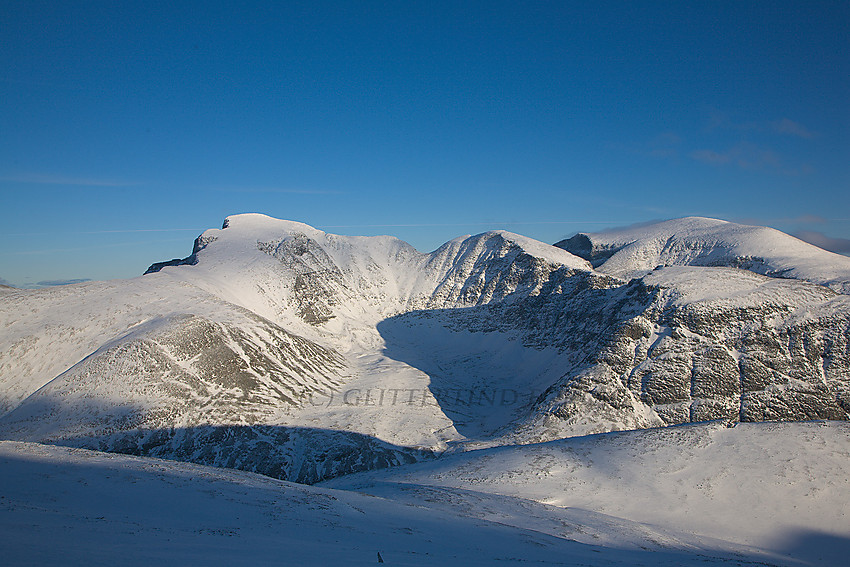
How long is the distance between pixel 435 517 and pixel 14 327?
7596cm

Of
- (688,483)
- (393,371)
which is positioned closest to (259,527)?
(688,483)

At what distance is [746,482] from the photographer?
33.8 m

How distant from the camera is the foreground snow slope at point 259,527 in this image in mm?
12227

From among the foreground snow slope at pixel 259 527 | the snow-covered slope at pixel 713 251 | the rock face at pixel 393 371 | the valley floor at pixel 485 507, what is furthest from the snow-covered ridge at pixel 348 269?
the foreground snow slope at pixel 259 527

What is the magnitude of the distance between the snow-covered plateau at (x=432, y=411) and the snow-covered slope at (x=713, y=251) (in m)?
1.30

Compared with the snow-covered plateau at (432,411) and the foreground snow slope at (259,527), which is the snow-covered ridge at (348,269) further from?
the foreground snow slope at (259,527)

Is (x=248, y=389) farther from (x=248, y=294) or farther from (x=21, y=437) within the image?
(x=248, y=294)

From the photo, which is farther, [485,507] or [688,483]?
[688,483]

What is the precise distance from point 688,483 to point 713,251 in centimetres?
13686

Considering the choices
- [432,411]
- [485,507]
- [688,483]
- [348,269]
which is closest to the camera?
[485,507]

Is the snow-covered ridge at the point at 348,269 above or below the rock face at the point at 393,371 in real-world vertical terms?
above

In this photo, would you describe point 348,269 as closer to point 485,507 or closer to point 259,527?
point 485,507

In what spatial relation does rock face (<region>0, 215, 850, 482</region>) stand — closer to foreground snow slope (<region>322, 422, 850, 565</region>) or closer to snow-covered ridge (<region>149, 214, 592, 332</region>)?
snow-covered ridge (<region>149, 214, 592, 332</region>)

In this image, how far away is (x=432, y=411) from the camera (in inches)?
3054
